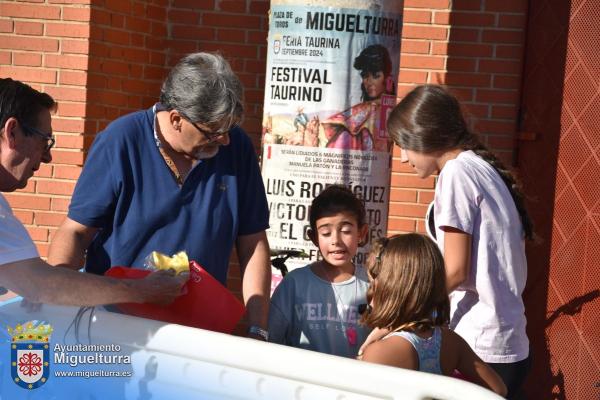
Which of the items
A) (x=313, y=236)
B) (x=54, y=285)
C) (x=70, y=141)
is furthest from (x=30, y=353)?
(x=70, y=141)

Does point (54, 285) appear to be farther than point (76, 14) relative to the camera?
No

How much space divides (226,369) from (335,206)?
1586 millimetres

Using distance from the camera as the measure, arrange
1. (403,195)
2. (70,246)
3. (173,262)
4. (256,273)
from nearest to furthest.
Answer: (173,262) → (70,246) → (256,273) → (403,195)

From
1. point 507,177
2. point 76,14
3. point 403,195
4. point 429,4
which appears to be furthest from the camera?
point 403,195

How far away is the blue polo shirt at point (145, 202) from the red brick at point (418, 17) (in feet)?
9.16

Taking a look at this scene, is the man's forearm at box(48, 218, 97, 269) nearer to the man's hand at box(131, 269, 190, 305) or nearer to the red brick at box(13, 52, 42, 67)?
the man's hand at box(131, 269, 190, 305)

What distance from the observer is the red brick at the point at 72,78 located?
616 cm

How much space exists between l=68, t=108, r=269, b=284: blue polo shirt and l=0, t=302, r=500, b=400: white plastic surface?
0.68 meters

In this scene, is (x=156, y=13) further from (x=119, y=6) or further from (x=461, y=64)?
(x=461, y=64)

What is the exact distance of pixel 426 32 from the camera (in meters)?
6.27

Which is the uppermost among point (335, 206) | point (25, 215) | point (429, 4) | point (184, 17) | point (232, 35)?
point (429, 4)

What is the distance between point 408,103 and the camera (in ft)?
12.3

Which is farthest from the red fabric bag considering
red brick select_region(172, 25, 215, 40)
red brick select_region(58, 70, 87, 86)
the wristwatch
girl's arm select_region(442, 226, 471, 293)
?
red brick select_region(172, 25, 215, 40)

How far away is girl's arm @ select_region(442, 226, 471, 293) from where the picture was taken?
139 inches
